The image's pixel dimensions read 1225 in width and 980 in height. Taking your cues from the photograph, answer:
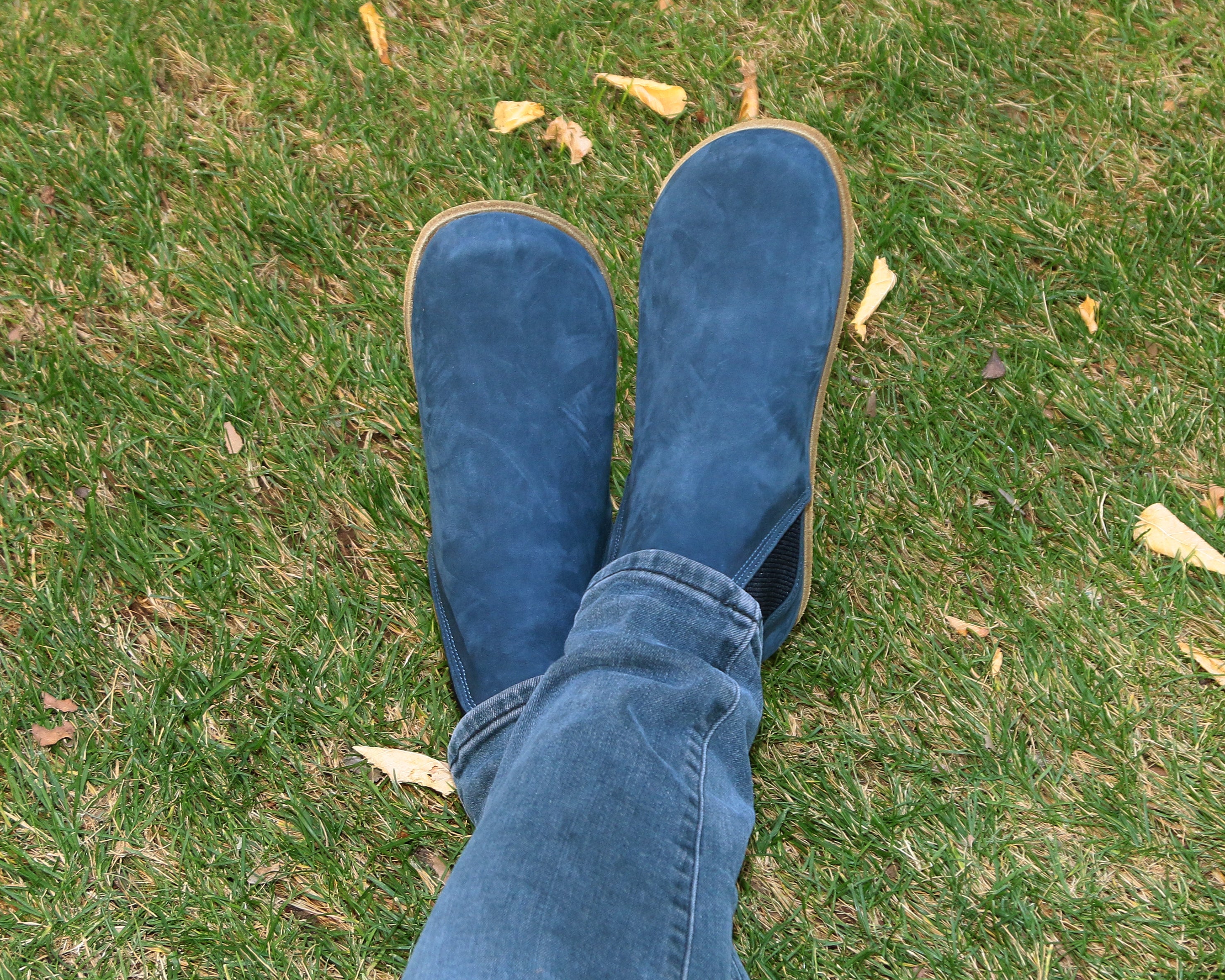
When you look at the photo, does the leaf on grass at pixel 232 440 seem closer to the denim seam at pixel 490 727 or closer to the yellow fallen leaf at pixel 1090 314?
the denim seam at pixel 490 727

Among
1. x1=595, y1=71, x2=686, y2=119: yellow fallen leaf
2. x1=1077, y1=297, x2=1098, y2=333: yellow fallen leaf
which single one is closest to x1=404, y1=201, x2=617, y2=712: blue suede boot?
x1=595, y1=71, x2=686, y2=119: yellow fallen leaf

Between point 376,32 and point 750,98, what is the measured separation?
770 mm

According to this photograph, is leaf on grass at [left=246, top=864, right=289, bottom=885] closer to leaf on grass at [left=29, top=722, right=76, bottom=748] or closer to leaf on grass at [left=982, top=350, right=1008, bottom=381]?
leaf on grass at [left=29, top=722, right=76, bottom=748]

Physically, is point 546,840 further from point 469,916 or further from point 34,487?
point 34,487

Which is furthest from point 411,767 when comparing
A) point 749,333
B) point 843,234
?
point 843,234

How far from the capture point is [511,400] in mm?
1606

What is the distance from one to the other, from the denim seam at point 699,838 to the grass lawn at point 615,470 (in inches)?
17.7

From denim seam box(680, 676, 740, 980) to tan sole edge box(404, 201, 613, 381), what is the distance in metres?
0.87

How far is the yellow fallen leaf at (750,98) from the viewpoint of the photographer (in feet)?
5.97

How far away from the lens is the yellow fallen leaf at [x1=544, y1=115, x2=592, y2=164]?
179 centimetres

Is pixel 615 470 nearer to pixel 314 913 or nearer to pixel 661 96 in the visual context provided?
pixel 661 96

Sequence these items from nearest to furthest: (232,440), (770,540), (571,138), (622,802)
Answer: (622,802) < (770,540) < (232,440) < (571,138)

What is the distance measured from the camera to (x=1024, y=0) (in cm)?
186

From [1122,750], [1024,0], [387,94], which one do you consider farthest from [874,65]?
[1122,750]
